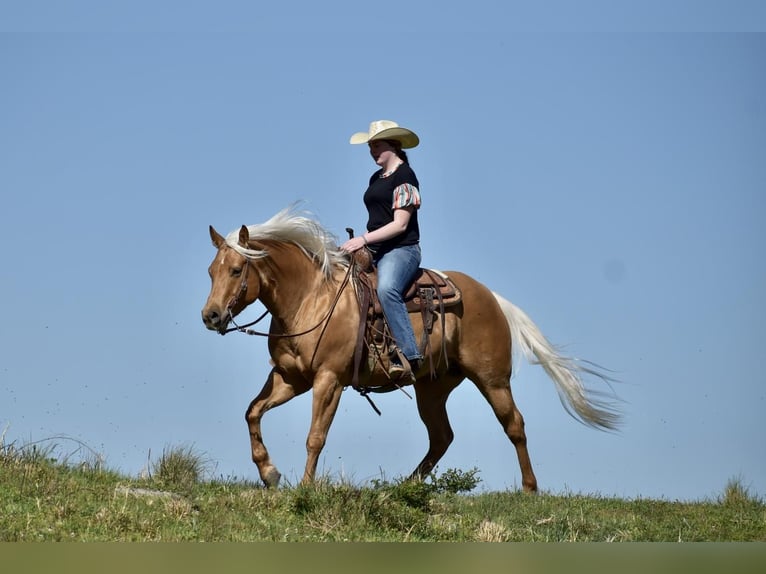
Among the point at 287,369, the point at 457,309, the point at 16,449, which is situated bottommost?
the point at 16,449

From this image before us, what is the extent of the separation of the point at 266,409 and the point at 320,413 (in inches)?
29.0

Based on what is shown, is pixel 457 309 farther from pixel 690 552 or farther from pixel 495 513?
pixel 690 552

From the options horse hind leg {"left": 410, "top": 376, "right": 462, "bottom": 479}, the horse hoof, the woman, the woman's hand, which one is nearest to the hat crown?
the woman

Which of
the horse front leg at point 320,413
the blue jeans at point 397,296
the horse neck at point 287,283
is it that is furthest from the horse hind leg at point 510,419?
the horse neck at point 287,283

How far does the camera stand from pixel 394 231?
41.0 feet

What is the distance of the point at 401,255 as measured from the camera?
1263 cm

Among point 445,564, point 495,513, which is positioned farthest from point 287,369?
point 445,564

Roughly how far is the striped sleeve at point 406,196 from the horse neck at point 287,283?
1.16 m

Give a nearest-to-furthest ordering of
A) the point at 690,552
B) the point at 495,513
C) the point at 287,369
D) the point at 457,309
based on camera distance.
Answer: the point at 690,552, the point at 495,513, the point at 287,369, the point at 457,309

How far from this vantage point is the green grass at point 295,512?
928 centimetres

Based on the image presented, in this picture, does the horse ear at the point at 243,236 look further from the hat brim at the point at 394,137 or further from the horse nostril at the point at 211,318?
the hat brim at the point at 394,137

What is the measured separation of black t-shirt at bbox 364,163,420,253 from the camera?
12672 mm

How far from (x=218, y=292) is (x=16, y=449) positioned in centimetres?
251

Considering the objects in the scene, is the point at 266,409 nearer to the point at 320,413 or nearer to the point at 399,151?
the point at 320,413
